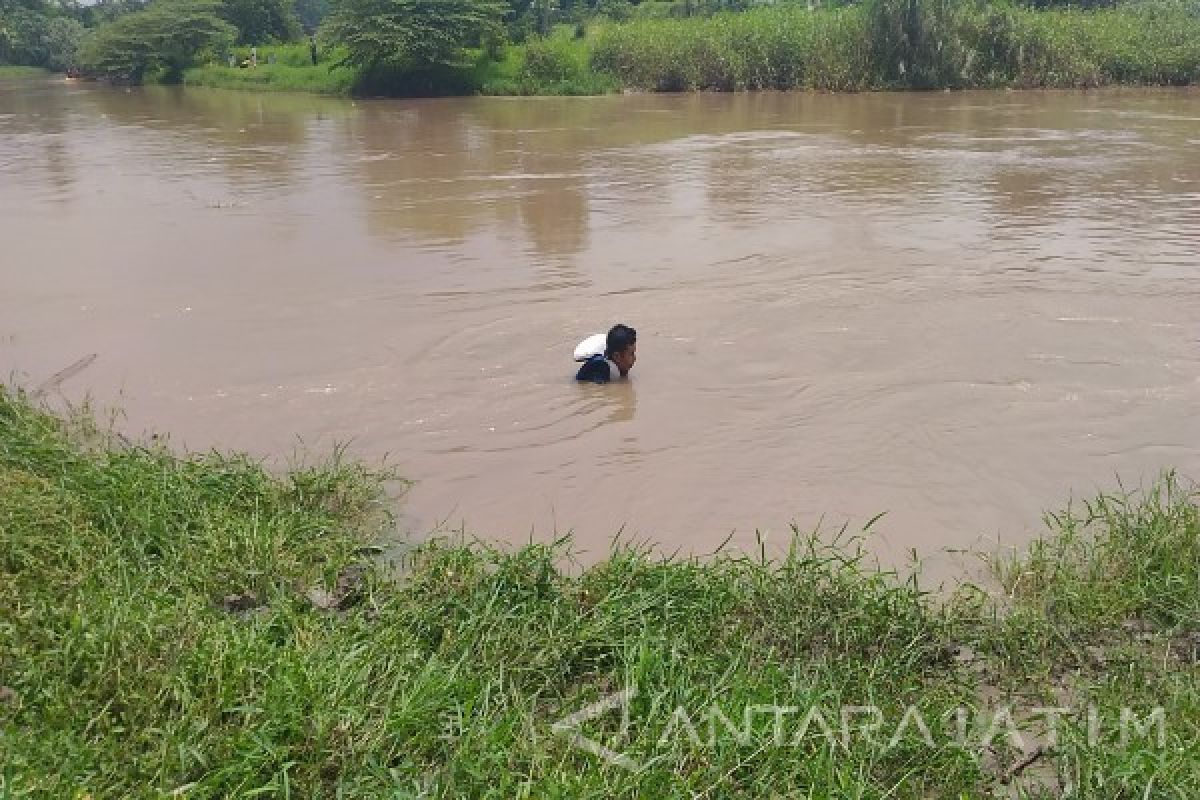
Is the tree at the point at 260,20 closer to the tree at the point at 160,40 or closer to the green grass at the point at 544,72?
the tree at the point at 160,40

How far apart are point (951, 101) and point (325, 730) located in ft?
82.8

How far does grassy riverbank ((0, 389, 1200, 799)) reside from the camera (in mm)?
2859

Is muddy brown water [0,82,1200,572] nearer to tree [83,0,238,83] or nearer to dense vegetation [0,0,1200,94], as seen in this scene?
dense vegetation [0,0,1200,94]

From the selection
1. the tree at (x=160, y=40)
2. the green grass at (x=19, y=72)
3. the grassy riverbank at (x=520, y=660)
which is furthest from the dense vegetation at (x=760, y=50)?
the grassy riverbank at (x=520, y=660)

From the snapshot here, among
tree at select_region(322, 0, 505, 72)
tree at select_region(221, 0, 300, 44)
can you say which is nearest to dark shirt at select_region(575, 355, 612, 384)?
tree at select_region(322, 0, 505, 72)

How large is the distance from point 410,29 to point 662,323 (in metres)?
23.0

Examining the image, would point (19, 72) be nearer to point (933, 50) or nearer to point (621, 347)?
point (933, 50)

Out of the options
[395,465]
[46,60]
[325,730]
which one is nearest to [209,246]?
[395,465]

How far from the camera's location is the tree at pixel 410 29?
28422 mm

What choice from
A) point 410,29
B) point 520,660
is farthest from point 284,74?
point 520,660

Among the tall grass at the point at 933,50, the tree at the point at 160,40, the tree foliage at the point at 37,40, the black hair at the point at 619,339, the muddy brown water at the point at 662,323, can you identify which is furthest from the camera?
the tree foliage at the point at 37,40

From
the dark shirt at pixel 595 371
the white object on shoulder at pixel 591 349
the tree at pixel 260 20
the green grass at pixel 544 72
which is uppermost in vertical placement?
the tree at pixel 260 20

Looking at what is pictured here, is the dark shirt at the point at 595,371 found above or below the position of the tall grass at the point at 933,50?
below

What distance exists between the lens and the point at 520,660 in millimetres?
3441
